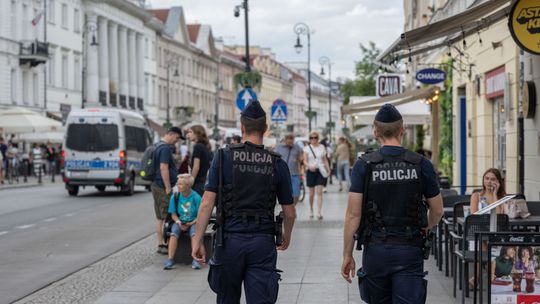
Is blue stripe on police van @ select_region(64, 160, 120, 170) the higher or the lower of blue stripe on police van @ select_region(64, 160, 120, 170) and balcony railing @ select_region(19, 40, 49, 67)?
the lower

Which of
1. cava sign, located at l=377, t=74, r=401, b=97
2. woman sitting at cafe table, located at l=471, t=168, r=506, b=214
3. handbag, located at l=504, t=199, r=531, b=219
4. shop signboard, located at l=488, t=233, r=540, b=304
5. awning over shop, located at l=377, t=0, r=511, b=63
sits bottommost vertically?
shop signboard, located at l=488, t=233, r=540, b=304

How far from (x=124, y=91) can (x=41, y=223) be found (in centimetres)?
6066

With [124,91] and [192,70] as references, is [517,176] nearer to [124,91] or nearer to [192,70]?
[124,91]

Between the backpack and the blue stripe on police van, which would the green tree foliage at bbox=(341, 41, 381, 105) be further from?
the backpack

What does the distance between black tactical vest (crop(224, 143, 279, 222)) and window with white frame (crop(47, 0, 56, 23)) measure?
57.7 metres

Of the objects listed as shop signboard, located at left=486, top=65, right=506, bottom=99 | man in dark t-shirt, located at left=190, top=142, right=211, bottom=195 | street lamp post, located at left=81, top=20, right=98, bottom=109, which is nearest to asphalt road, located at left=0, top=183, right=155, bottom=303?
man in dark t-shirt, located at left=190, top=142, right=211, bottom=195

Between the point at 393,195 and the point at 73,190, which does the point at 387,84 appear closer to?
the point at 73,190

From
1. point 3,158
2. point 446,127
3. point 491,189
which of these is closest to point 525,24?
point 491,189

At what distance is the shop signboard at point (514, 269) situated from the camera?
760 cm

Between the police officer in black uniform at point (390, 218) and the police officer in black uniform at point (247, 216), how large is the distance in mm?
540

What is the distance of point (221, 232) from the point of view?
6648 millimetres

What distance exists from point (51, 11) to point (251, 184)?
5857 centimetres

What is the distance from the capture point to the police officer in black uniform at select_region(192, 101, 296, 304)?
6.59 m

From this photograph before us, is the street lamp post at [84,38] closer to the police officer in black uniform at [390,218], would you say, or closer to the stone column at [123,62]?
the stone column at [123,62]
